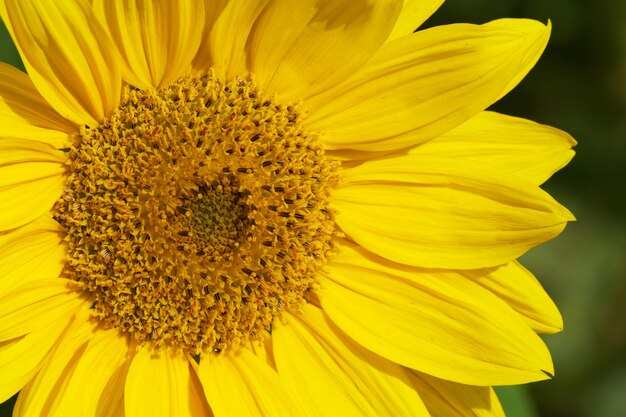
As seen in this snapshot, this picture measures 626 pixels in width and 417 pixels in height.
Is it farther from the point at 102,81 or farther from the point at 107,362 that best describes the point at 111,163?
the point at 107,362

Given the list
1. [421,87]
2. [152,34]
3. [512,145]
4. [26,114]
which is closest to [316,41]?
[421,87]

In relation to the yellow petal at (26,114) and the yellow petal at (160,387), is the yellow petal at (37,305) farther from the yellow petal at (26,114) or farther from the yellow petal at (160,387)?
the yellow petal at (26,114)

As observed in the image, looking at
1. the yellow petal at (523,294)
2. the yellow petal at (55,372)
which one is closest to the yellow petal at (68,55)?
the yellow petal at (55,372)

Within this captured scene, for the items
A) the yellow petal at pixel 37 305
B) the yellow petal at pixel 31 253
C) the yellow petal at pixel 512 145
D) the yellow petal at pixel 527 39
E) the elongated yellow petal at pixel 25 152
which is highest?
the yellow petal at pixel 527 39

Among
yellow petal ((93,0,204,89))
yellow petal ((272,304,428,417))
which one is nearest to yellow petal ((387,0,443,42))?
yellow petal ((93,0,204,89))

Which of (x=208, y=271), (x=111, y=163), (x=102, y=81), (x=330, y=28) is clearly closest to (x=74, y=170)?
(x=111, y=163)

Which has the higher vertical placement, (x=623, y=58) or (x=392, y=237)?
(x=623, y=58)
